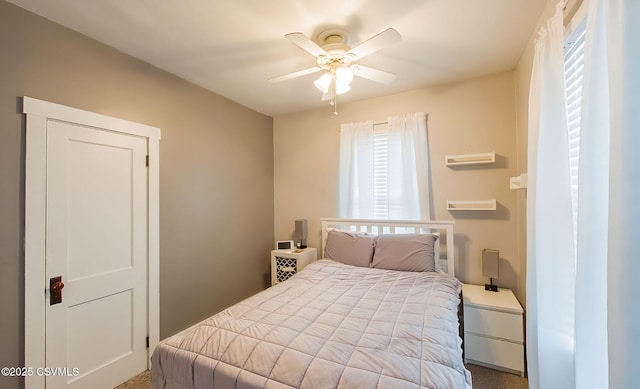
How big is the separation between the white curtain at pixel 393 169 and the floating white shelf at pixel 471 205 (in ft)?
0.76

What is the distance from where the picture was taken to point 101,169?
195cm

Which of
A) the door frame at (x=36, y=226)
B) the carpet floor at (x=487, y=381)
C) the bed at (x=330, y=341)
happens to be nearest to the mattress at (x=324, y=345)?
the bed at (x=330, y=341)

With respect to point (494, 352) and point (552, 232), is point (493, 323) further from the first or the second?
point (552, 232)

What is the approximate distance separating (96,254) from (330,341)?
6.12ft

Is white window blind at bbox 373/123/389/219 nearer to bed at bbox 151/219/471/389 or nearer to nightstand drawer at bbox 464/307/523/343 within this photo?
bed at bbox 151/219/471/389

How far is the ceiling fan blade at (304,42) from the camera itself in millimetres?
1514

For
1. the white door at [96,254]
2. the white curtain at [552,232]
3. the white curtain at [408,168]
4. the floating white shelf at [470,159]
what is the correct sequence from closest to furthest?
1. the white curtain at [552,232]
2. the white door at [96,254]
3. the floating white shelf at [470,159]
4. the white curtain at [408,168]

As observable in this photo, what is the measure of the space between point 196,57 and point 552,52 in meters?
2.48

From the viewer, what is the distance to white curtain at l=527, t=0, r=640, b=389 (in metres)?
0.70

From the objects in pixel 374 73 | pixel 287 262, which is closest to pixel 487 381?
pixel 287 262

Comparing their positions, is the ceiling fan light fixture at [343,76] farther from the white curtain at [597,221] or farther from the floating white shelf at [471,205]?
the floating white shelf at [471,205]

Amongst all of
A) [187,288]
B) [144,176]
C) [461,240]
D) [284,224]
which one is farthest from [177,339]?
[461,240]

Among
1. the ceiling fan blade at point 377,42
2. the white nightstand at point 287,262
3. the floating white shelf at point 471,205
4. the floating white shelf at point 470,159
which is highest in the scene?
the ceiling fan blade at point 377,42

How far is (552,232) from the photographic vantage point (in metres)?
1.37
